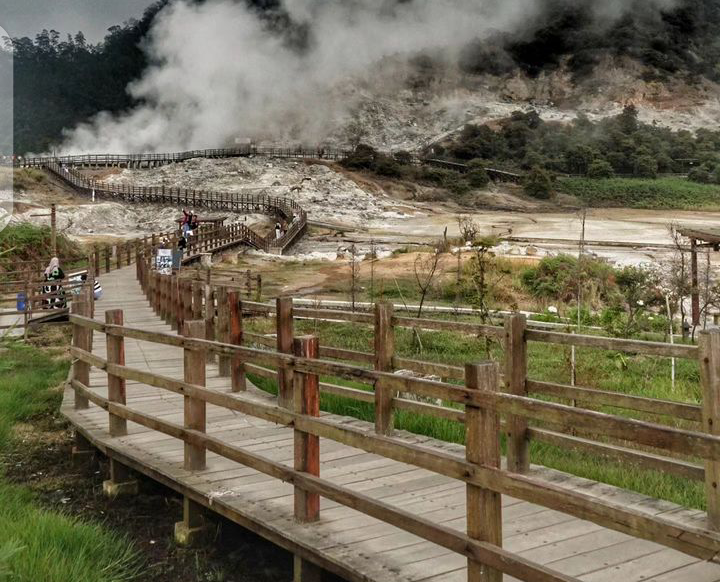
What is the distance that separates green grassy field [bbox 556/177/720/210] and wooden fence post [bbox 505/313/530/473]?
5910 cm

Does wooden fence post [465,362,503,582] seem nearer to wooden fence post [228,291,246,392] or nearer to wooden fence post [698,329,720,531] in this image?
wooden fence post [698,329,720,531]

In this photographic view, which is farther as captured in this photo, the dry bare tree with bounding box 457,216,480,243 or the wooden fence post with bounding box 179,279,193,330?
the dry bare tree with bounding box 457,216,480,243

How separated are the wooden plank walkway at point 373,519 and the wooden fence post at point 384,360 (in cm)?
29

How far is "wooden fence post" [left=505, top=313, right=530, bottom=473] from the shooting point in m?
5.23

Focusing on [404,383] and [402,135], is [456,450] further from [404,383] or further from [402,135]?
[402,135]

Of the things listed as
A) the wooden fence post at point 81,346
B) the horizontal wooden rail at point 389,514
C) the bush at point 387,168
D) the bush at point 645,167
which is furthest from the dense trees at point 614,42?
the horizontal wooden rail at point 389,514

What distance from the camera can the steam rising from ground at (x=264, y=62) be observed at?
105m

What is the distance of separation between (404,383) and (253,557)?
1.82 m

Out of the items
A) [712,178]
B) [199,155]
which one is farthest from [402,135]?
[712,178]

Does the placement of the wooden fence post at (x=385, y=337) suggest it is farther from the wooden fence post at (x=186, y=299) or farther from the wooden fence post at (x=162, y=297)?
the wooden fence post at (x=162, y=297)

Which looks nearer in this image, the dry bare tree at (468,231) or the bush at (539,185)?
the dry bare tree at (468,231)

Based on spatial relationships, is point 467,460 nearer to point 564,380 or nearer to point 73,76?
point 564,380

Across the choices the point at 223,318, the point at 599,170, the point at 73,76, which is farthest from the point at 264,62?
the point at 223,318

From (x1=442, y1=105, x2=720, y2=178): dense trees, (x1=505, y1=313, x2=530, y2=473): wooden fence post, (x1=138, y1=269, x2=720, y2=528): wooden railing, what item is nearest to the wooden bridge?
(x1=442, y1=105, x2=720, y2=178): dense trees
